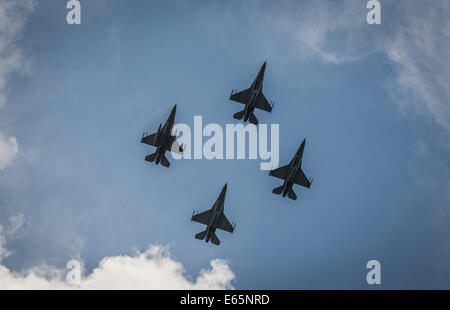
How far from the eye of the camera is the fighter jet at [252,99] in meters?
59.8

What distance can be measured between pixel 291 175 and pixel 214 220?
42.1 feet

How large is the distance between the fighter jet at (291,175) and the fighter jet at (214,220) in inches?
331

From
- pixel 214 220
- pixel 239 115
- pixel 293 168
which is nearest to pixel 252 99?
pixel 239 115

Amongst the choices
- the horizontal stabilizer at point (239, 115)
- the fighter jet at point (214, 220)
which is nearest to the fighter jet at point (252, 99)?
the horizontal stabilizer at point (239, 115)

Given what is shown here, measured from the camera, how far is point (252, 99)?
2402 inches

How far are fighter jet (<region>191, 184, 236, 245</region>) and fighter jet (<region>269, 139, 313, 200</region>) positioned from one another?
8.41 m

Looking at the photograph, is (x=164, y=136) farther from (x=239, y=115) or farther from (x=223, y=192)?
(x=239, y=115)

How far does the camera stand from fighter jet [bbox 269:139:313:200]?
5803cm

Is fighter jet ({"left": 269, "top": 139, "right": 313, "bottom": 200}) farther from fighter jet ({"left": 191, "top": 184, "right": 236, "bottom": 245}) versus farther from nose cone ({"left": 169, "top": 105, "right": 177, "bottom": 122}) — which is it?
nose cone ({"left": 169, "top": 105, "right": 177, "bottom": 122})

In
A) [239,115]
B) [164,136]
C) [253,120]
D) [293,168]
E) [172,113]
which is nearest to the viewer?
[172,113]
